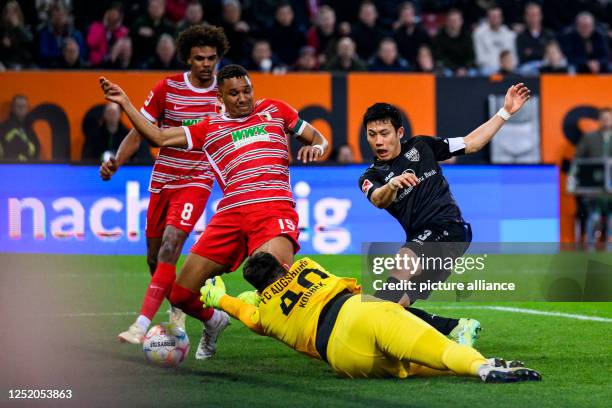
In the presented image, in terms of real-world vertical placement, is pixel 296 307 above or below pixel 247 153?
below

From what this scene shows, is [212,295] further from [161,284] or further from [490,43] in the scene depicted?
[490,43]

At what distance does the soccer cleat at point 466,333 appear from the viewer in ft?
25.6

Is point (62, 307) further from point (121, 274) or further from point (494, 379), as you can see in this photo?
point (494, 379)

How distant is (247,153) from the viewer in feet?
26.9

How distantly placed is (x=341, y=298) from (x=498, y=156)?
1175 cm

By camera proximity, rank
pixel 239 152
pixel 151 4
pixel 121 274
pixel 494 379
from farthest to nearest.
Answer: pixel 151 4
pixel 121 274
pixel 239 152
pixel 494 379

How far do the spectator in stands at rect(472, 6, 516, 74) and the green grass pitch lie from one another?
840 centimetres

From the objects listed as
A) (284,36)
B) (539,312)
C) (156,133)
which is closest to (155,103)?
(156,133)

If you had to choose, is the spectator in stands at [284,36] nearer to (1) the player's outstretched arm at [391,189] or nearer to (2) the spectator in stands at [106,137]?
(2) the spectator in stands at [106,137]

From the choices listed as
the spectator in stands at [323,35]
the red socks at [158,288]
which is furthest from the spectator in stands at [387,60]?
the red socks at [158,288]

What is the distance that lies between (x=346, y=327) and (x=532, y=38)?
535 inches

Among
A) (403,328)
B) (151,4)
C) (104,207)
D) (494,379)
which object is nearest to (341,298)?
(403,328)

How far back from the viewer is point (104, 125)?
16.7 meters

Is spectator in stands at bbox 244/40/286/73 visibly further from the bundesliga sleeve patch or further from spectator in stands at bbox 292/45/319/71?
the bundesliga sleeve patch
